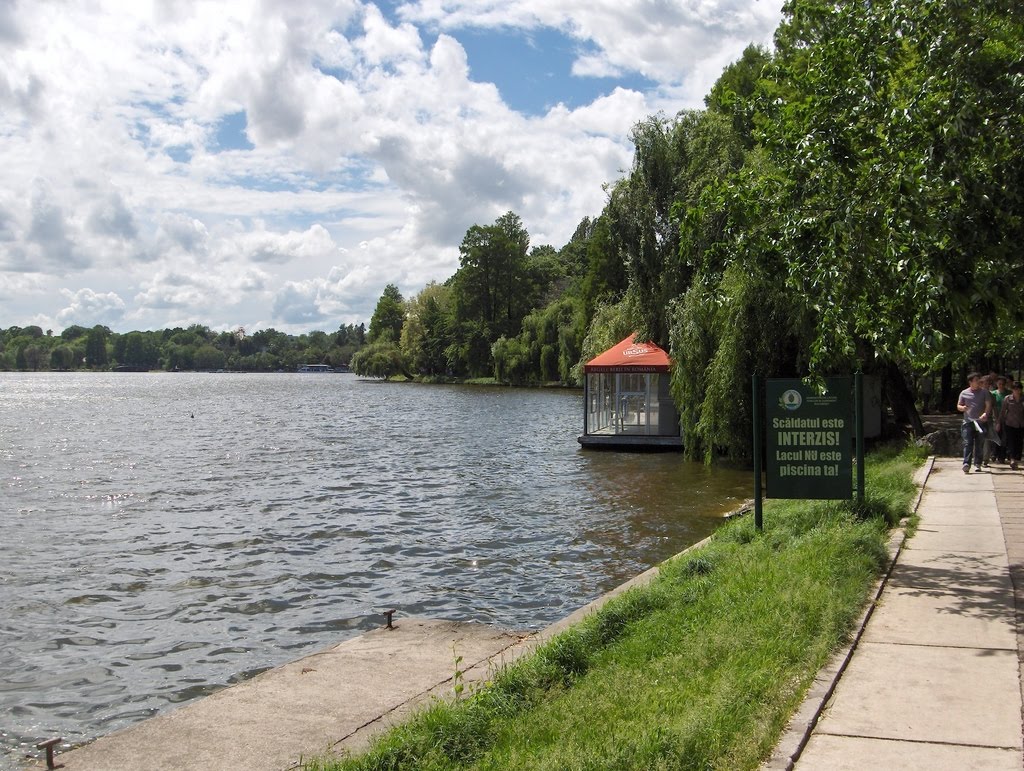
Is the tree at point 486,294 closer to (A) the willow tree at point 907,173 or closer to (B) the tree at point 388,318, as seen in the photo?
(B) the tree at point 388,318

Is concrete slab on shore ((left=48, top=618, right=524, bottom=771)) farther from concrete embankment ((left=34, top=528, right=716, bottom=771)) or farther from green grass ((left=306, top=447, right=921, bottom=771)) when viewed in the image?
green grass ((left=306, top=447, right=921, bottom=771))

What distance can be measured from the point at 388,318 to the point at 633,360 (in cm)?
10943

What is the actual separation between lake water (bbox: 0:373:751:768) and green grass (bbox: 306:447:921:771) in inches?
137

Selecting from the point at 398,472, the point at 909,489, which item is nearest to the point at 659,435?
the point at 398,472

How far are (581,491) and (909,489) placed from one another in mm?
9795

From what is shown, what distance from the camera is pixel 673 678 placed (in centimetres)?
638

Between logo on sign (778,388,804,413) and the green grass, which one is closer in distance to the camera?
the green grass

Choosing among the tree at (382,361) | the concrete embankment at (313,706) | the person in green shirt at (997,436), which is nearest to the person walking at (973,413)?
the person in green shirt at (997,436)

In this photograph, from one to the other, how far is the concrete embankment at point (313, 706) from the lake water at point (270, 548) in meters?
1.22

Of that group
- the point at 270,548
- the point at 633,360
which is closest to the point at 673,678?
the point at 270,548

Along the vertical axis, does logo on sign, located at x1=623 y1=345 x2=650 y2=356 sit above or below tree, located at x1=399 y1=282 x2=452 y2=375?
below

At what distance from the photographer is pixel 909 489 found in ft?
46.8

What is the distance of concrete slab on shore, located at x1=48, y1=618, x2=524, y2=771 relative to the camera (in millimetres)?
6656

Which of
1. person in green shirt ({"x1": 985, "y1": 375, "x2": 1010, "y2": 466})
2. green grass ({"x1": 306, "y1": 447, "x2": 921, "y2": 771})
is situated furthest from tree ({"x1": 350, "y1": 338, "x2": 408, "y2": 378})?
green grass ({"x1": 306, "y1": 447, "x2": 921, "y2": 771})
